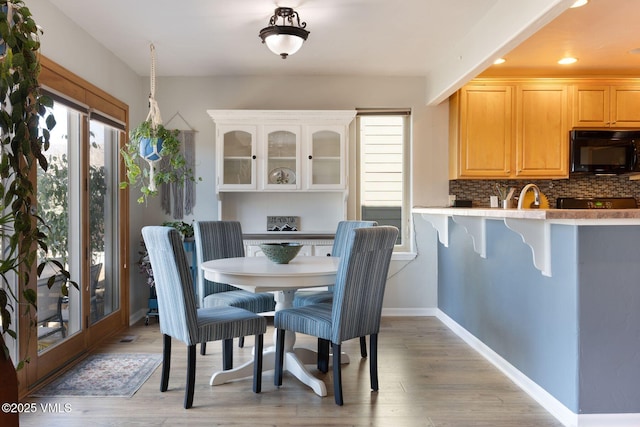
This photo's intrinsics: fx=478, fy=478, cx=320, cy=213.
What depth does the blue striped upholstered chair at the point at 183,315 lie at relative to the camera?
244cm

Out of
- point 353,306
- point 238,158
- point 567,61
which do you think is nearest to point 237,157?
point 238,158

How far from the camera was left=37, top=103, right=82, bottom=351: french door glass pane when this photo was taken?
9.61 ft

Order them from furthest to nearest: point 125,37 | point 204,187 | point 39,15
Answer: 1. point 204,187
2. point 125,37
3. point 39,15

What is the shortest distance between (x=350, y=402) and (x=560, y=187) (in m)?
3.32

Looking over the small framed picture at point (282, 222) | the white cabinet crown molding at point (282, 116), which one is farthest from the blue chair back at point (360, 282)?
the small framed picture at point (282, 222)

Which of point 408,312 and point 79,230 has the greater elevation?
point 79,230

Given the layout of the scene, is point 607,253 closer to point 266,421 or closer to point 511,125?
point 266,421

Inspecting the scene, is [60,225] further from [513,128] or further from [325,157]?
[513,128]

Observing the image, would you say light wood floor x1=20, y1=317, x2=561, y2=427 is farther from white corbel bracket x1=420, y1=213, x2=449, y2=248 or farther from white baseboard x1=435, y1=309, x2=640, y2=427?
white corbel bracket x1=420, y1=213, x2=449, y2=248

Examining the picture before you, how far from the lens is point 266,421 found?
2357mm

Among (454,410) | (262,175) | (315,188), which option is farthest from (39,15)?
(454,410)

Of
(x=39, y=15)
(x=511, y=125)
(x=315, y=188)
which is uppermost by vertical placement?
(x=39, y=15)

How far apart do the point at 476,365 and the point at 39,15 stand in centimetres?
347

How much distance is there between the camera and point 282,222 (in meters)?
4.67
